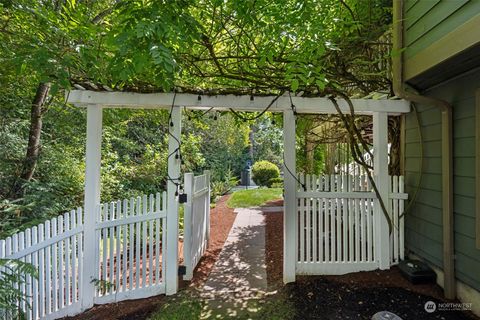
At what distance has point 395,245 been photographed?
3479 millimetres

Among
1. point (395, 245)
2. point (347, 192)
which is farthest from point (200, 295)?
point (395, 245)

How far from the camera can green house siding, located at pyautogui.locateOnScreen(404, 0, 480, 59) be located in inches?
88.6

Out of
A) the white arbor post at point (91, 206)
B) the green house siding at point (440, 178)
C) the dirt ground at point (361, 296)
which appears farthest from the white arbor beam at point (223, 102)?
the dirt ground at point (361, 296)

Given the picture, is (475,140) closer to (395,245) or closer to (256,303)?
(395,245)

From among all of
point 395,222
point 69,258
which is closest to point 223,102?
point 69,258

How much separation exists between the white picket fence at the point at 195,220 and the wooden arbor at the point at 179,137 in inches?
10.6

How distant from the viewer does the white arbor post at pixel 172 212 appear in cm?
309

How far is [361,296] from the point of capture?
285 cm

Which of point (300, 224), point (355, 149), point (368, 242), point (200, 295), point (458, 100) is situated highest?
point (458, 100)

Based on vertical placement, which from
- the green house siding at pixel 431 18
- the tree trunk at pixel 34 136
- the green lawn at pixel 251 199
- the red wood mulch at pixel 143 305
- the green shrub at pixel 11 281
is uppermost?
the green house siding at pixel 431 18

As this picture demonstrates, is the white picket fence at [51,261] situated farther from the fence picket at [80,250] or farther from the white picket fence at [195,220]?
the white picket fence at [195,220]

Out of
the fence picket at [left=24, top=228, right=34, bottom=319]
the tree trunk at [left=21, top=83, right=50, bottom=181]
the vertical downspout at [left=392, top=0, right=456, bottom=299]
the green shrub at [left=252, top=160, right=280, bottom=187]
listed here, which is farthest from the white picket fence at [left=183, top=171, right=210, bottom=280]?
the green shrub at [left=252, top=160, right=280, bottom=187]

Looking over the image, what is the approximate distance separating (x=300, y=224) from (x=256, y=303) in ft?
3.31

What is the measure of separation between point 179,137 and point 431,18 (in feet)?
8.97
